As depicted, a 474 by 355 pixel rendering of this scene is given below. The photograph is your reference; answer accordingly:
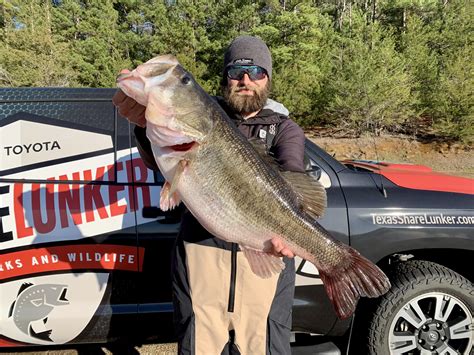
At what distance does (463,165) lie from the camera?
15.8m

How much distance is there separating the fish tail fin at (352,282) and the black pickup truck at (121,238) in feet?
2.48

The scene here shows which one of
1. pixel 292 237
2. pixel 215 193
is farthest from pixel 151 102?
pixel 292 237

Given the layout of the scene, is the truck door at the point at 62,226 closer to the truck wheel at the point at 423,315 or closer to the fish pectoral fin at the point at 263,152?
the fish pectoral fin at the point at 263,152

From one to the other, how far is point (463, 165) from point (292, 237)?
16.3m

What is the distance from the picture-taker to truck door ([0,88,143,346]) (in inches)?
102

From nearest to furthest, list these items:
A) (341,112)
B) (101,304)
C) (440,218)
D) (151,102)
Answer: (151,102), (101,304), (440,218), (341,112)

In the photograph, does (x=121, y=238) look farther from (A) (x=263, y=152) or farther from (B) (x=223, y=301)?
(A) (x=263, y=152)

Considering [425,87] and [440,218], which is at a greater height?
[425,87]

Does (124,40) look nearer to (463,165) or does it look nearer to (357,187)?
(463,165)

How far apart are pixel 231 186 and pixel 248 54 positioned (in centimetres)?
81

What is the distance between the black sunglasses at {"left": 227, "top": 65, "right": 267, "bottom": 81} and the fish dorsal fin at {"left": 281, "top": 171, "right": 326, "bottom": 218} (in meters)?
0.57

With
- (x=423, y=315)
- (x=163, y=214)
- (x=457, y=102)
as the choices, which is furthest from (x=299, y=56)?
(x=163, y=214)

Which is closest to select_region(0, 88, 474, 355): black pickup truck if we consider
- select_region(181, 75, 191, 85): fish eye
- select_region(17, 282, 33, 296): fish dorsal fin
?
select_region(17, 282, 33, 296): fish dorsal fin

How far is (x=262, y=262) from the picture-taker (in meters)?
1.99
